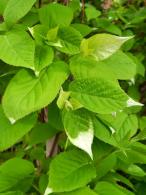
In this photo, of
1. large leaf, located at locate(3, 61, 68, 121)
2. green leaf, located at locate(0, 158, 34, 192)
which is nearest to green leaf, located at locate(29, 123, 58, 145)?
green leaf, located at locate(0, 158, 34, 192)

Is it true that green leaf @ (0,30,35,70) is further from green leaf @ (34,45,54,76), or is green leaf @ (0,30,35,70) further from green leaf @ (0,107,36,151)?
green leaf @ (0,107,36,151)

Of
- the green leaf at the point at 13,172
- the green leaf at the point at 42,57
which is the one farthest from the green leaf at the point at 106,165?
the green leaf at the point at 42,57

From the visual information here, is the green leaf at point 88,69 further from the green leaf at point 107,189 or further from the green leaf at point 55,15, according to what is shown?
the green leaf at point 107,189

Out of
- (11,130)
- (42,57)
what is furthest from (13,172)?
(42,57)

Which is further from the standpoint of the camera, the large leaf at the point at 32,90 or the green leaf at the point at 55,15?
the green leaf at the point at 55,15

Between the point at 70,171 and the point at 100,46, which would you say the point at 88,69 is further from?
the point at 70,171

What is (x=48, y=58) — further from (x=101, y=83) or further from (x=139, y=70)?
(x=139, y=70)

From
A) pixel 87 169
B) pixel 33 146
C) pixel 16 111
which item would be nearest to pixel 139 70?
pixel 33 146
